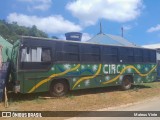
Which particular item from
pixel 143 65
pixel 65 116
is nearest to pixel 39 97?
pixel 65 116

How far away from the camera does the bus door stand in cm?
1198

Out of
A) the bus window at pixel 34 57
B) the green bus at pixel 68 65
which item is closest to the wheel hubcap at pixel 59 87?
the green bus at pixel 68 65

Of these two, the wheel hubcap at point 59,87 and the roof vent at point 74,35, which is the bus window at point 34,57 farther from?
the roof vent at point 74,35

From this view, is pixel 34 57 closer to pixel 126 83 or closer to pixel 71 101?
pixel 71 101

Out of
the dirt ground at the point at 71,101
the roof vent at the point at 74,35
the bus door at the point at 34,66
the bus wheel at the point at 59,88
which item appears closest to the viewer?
the dirt ground at the point at 71,101

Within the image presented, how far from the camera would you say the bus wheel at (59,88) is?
1313 cm

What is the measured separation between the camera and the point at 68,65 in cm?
1358

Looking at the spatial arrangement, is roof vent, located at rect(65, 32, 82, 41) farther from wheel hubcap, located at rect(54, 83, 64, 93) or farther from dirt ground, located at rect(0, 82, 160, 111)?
wheel hubcap, located at rect(54, 83, 64, 93)

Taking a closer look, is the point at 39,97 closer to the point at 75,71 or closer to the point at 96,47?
the point at 75,71

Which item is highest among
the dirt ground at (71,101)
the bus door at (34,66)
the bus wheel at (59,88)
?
the bus door at (34,66)

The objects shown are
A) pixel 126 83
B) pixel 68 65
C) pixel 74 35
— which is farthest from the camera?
pixel 74 35

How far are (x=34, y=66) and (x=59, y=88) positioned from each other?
73.7 inches

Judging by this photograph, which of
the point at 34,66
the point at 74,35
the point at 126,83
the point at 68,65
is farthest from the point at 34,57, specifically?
the point at 126,83

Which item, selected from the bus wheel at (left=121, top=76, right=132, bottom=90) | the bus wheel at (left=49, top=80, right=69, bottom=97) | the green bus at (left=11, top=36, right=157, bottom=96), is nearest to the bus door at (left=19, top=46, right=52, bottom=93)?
the green bus at (left=11, top=36, right=157, bottom=96)
